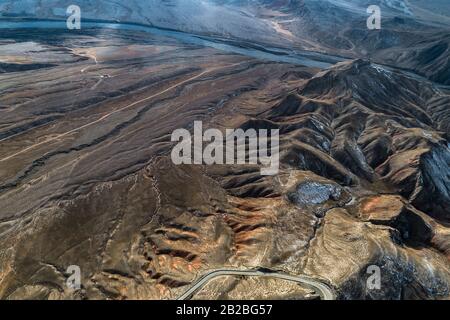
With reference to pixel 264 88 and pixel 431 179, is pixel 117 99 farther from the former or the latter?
pixel 431 179

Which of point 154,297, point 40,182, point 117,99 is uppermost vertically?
point 117,99

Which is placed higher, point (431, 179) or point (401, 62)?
point (401, 62)

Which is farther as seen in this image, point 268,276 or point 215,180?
point 215,180

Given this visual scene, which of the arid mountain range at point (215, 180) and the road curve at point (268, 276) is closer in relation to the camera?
the road curve at point (268, 276)

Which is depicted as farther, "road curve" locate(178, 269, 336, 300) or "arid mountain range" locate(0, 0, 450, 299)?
"arid mountain range" locate(0, 0, 450, 299)

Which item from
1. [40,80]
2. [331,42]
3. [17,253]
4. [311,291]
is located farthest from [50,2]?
[311,291]

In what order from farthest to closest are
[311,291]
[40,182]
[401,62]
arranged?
[401,62], [40,182], [311,291]

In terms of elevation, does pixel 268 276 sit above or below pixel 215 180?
below

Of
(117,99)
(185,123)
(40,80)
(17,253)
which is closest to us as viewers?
(17,253)
